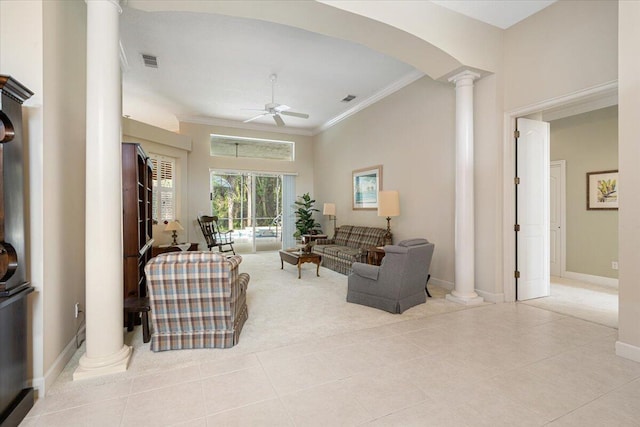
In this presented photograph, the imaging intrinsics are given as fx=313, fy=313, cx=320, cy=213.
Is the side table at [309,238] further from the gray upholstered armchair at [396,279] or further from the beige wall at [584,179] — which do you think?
the beige wall at [584,179]

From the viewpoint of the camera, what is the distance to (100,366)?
2.30 m

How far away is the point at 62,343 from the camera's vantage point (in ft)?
8.01

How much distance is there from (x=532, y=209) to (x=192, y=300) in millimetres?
4299

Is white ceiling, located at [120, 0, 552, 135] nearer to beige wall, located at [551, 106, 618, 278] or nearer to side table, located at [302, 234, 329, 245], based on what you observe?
beige wall, located at [551, 106, 618, 278]

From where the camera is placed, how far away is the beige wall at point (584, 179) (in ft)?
16.1

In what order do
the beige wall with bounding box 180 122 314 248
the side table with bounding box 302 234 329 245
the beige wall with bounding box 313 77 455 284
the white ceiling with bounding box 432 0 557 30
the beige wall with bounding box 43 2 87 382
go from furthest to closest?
1. the beige wall with bounding box 180 122 314 248
2. the side table with bounding box 302 234 329 245
3. the beige wall with bounding box 313 77 455 284
4. the white ceiling with bounding box 432 0 557 30
5. the beige wall with bounding box 43 2 87 382

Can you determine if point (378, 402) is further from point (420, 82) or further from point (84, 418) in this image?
point (420, 82)

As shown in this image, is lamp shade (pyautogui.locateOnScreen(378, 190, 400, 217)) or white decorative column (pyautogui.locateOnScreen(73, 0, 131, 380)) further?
lamp shade (pyautogui.locateOnScreen(378, 190, 400, 217))

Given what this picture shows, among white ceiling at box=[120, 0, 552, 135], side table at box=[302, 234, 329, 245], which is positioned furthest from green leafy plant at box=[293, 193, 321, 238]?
white ceiling at box=[120, 0, 552, 135]

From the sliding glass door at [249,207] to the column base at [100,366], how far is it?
5.92 m

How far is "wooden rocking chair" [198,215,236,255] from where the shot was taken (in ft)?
23.3

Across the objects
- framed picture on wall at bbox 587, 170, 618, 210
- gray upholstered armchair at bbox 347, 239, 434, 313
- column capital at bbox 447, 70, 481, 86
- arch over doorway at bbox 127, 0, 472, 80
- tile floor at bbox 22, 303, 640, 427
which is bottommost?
tile floor at bbox 22, 303, 640, 427

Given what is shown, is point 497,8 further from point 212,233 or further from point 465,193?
point 212,233

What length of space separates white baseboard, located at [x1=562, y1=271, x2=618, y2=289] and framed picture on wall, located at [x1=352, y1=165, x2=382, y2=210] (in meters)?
3.53
